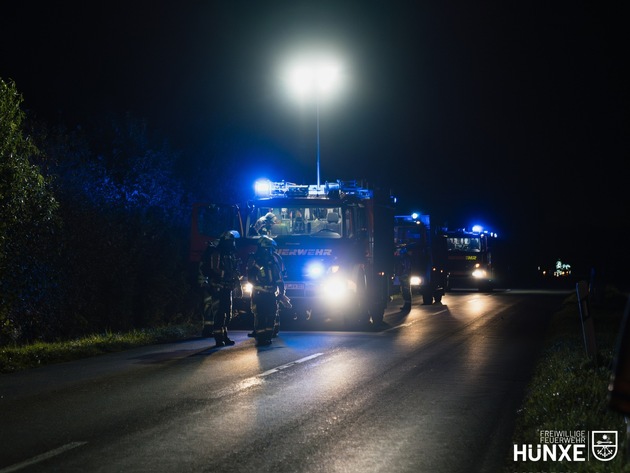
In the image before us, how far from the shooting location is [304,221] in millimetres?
21328

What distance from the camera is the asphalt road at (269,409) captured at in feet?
24.1

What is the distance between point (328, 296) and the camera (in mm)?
20766

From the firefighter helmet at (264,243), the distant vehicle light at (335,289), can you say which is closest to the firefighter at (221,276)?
the firefighter helmet at (264,243)

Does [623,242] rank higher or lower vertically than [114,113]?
lower

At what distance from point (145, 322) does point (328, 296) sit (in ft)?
13.8

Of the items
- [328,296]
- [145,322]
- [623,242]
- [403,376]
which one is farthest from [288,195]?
[623,242]

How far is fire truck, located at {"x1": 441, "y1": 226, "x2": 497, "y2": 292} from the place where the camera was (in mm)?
50062

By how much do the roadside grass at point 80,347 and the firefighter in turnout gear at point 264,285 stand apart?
93.3 inches

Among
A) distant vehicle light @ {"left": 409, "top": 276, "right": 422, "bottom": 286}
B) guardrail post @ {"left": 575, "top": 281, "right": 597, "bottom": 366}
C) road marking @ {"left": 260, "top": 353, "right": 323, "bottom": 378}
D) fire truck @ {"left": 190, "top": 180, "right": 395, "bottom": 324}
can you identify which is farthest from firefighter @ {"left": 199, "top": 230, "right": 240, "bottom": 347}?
distant vehicle light @ {"left": 409, "top": 276, "right": 422, "bottom": 286}

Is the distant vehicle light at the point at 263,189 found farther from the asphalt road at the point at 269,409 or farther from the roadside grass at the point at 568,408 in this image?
the roadside grass at the point at 568,408

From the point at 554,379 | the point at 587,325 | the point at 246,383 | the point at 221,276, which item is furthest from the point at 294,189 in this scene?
the point at 554,379

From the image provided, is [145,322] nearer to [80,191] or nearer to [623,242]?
[80,191]

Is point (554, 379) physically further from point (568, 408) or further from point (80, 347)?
point (80, 347)

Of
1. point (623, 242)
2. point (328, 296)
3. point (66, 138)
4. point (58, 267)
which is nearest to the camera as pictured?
point (58, 267)
